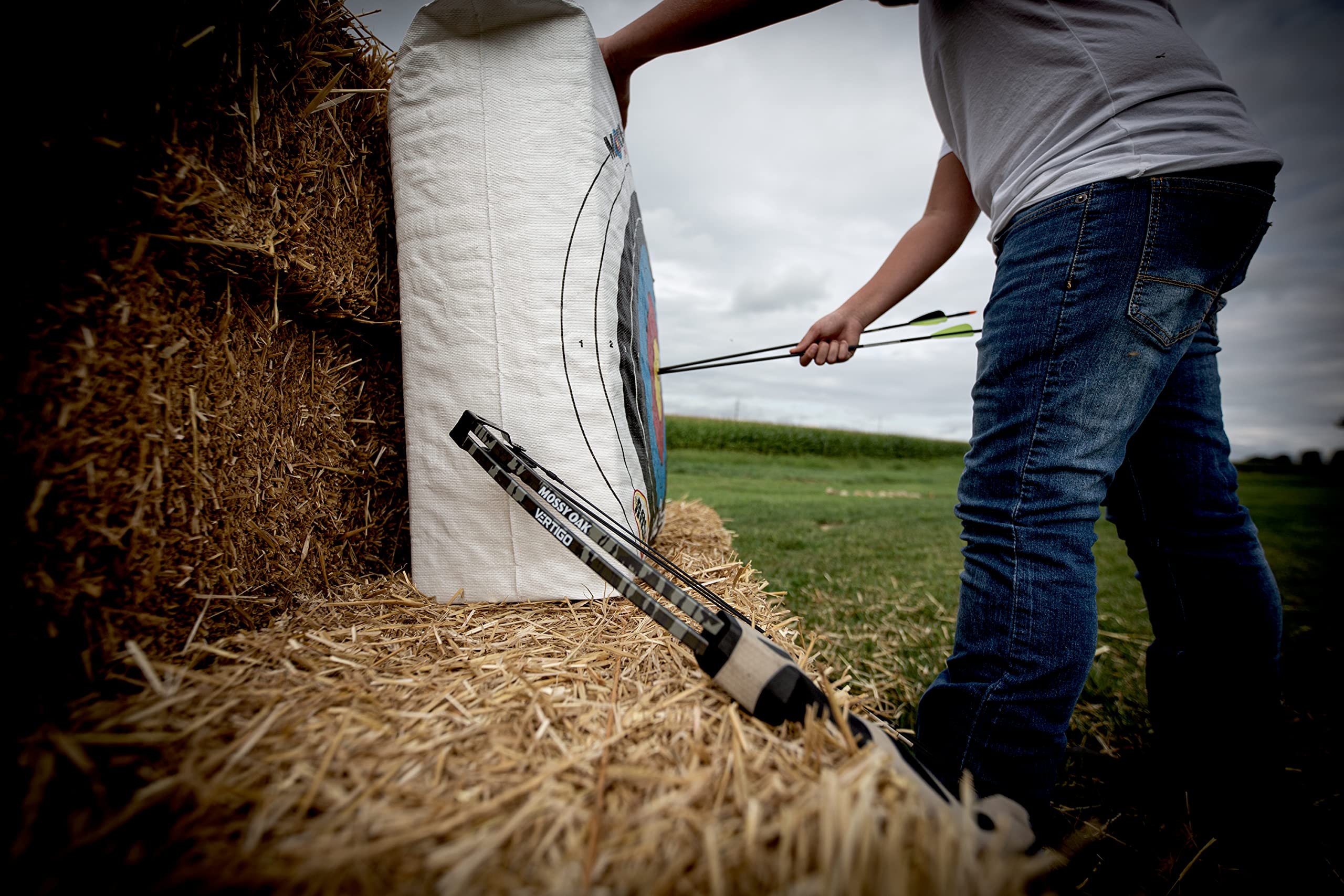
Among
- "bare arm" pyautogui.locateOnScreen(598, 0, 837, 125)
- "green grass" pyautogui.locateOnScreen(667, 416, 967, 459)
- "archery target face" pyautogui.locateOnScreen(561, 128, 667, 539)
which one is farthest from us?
"green grass" pyautogui.locateOnScreen(667, 416, 967, 459)

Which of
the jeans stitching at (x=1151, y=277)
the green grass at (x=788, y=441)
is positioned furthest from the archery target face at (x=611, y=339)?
the green grass at (x=788, y=441)

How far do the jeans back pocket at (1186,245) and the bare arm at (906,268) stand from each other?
563 mm

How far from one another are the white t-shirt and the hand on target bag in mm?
430

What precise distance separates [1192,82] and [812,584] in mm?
2874

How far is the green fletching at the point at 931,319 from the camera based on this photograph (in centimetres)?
169

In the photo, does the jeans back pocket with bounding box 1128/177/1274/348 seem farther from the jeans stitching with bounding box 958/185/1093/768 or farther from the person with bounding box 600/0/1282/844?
the jeans stitching with bounding box 958/185/1093/768

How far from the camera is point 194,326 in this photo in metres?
0.95

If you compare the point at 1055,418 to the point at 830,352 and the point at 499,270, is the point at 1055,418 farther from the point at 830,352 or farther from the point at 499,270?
the point at 499,270

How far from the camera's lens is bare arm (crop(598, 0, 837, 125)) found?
3.46ft

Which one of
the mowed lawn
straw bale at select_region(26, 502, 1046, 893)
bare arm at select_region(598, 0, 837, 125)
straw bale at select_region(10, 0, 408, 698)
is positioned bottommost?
the mowed lawn

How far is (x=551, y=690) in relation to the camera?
798mm

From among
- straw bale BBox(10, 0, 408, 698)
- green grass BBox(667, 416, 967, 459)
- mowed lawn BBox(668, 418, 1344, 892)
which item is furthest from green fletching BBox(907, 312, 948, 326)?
green grass BBox(667, 416, 967, 459)

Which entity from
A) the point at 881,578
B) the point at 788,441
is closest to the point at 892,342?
the point at 881,578

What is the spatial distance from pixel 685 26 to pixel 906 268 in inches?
34.1
